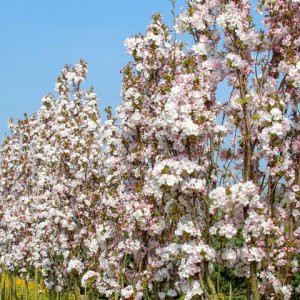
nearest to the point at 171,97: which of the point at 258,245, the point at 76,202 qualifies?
the point at 258,245

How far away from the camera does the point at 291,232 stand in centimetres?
749

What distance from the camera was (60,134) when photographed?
11.5 metres

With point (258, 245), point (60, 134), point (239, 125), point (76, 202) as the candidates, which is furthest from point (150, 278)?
point (60, 134)

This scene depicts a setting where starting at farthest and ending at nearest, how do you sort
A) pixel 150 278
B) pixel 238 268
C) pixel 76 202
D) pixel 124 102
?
1. pixel 76 202
2. pixel 124 102
3. pixel 150 278
4. pixel 238 268

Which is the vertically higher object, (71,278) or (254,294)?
(71,278)

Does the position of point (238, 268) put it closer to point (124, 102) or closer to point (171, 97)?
point (171, 97)

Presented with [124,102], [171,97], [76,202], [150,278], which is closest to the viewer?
[171,97]

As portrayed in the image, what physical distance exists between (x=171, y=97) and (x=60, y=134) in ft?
17.0

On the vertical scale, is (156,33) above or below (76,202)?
above

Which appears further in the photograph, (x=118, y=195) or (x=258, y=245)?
(x=118, y=195)

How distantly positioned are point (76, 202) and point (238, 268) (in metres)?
4.62

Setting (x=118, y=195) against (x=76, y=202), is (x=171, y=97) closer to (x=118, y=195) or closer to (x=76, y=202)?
(x=118, y=195)

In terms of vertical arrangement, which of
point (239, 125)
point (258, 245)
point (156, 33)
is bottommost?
point (258, 245)

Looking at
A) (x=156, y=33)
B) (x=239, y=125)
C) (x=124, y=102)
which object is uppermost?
(x=156, y=33)
